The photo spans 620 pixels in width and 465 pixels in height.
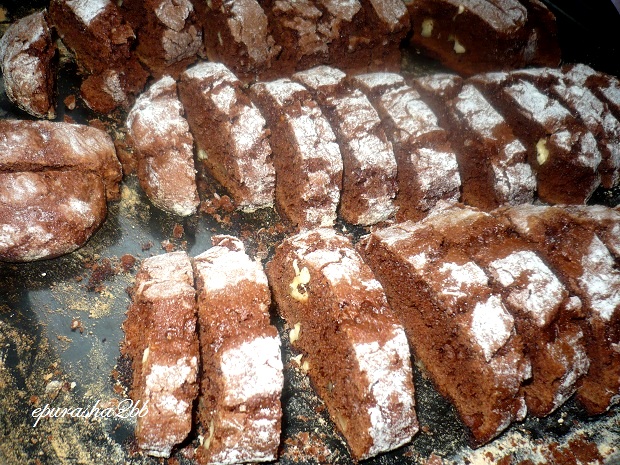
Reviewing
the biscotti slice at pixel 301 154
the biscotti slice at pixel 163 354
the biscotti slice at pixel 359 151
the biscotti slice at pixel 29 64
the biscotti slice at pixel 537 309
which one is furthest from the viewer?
the biscotti slice at pixel 29 64

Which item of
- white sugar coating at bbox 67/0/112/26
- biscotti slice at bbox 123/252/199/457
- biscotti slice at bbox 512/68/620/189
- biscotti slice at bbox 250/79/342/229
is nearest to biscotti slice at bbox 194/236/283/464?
biscotti slice at bbox 123/252/199/457

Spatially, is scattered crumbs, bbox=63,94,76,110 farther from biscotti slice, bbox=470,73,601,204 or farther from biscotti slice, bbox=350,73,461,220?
biscotti slice, bbox=470,73,601,204

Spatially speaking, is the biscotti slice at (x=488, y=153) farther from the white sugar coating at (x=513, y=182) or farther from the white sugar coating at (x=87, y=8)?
the white sugar coating at (x=87, y=8)

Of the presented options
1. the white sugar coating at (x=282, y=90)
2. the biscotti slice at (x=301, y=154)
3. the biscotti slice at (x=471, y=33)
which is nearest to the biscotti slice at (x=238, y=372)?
the biscotti slice at (x=301, y=154)

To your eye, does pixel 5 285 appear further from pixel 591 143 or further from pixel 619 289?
pixel 591 143

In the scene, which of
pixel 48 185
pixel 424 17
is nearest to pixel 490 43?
pixel 424 17

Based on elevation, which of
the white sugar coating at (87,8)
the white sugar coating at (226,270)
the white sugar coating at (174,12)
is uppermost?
the white sugar coating at (87,8)
